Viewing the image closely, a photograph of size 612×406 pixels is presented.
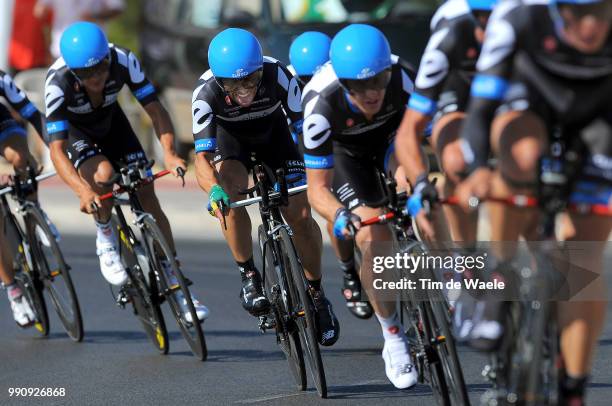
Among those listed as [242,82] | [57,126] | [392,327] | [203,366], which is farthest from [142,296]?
[392,327]

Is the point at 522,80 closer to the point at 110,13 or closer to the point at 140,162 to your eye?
the point at 140,162

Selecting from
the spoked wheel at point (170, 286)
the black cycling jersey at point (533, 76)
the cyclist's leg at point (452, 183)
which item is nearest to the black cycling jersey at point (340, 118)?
the cyclist's leg at point (452, 183)

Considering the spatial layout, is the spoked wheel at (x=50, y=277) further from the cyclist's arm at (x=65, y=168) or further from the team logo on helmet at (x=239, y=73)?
the team logo on helmet at (x=239, y=73)

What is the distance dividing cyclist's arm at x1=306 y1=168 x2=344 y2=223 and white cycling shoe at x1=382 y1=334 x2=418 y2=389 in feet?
2.41

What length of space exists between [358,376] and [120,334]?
2.54 m

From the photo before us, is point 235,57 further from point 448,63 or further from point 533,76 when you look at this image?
point 533,76

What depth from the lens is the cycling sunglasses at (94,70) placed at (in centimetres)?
998

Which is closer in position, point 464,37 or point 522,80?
point 522,80

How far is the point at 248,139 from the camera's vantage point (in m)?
9.58

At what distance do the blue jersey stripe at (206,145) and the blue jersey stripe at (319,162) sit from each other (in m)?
1.23

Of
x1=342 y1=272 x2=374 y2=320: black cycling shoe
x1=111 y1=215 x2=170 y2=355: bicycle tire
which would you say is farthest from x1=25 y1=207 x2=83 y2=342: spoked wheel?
x1=342 y1=272 x2=374 y2=320: black cycling shoe

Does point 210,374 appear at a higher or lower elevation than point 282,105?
lower

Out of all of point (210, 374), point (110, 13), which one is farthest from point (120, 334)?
point (110, 13)

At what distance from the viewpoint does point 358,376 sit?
9.07m
